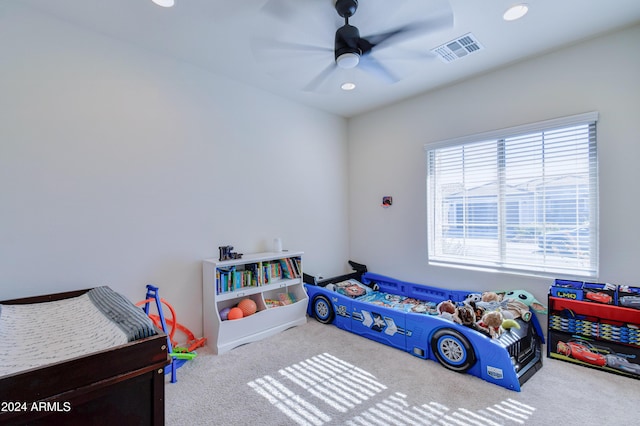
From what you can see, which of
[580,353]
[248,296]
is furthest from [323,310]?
[580,353]

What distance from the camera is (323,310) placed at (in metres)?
3.28

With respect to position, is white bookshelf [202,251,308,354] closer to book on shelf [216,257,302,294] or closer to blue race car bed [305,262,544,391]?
book on shelf [216,257,302,294]

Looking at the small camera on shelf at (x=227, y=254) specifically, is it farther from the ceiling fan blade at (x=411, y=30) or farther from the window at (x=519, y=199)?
the window at (x=519, y=199)

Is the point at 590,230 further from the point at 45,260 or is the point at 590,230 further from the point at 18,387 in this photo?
the point at 45,260

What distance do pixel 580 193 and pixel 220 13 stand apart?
3367 millimetres

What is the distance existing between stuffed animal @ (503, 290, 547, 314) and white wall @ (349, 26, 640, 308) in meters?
0.11

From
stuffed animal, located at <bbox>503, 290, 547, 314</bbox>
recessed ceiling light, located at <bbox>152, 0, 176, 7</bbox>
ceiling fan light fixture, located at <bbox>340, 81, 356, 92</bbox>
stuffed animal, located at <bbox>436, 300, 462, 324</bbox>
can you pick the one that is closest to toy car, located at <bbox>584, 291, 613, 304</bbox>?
stuffed animal, located at <bbox>503, 290, 547, 314</bbox>

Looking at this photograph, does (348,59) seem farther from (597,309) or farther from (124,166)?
(597,309)

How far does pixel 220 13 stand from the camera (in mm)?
2057

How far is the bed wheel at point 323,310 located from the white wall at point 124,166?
800mm

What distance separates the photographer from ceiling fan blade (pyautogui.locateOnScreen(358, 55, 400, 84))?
1960mm

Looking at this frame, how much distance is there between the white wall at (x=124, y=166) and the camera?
78.7 inches

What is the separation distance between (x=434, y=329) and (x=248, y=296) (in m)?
1.88

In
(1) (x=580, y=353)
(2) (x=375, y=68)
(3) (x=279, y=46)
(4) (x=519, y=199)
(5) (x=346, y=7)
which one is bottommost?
(1) (x=580, y=353)
